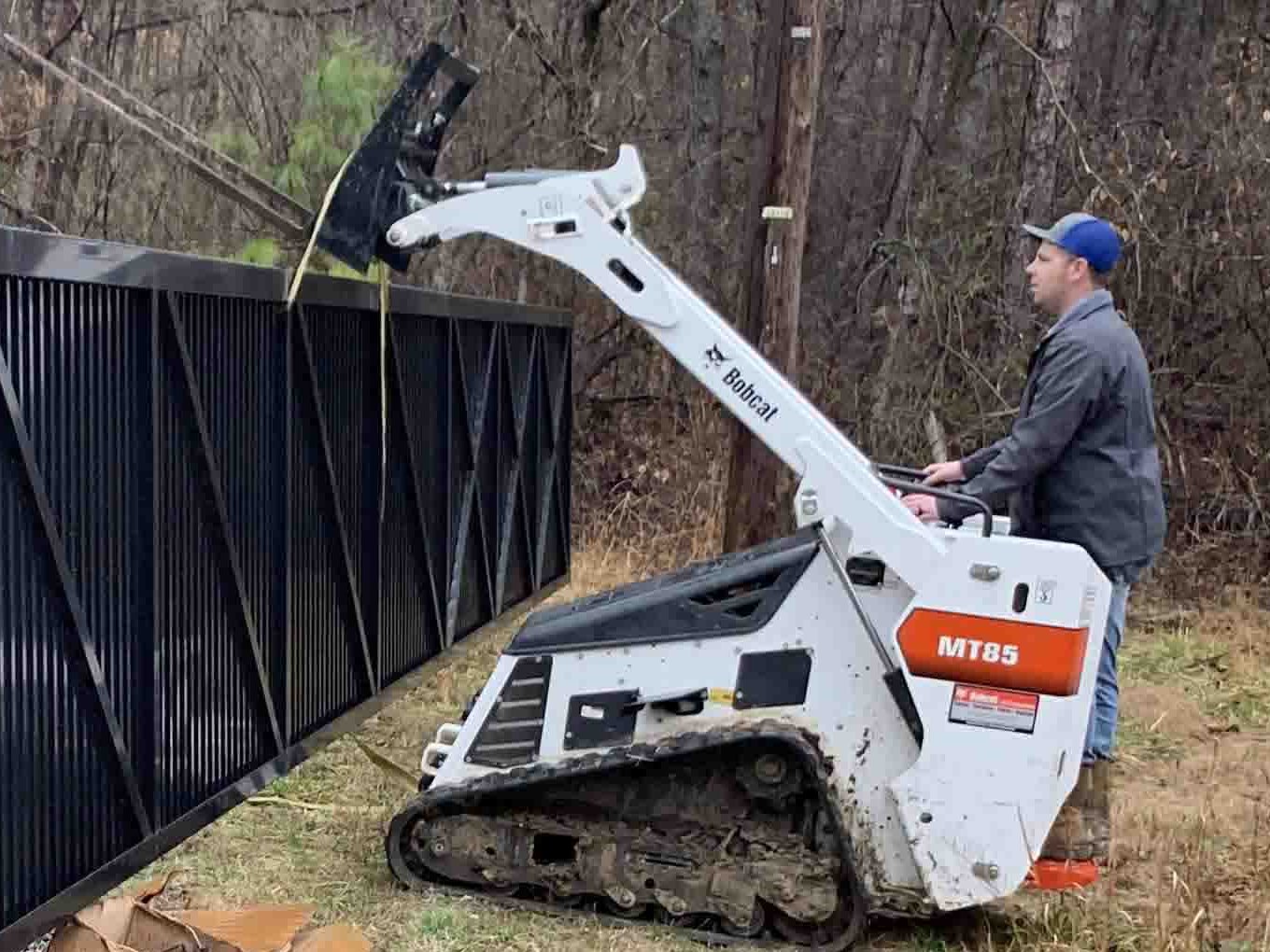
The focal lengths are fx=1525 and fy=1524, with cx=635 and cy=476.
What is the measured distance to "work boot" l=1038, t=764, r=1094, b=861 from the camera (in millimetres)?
5113

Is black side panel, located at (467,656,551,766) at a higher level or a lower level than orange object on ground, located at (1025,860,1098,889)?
higher

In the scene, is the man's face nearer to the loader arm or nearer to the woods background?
the loader arm

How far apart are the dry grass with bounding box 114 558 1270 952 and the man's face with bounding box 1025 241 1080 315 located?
6.90 ft

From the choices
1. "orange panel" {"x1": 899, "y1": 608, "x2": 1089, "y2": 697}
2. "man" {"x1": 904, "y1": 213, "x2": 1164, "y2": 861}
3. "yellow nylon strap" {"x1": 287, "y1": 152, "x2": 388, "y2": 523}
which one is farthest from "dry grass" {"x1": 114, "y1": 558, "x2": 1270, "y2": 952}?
"yellow nylon strap" {"x1": 287, "y1": 152, "x2": 388, "y2": 523}

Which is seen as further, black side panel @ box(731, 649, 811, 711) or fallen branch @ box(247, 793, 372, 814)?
fallen branch @ box(247, 793, 372, 814)

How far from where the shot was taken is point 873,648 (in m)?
5.04

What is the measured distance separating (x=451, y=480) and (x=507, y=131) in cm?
755

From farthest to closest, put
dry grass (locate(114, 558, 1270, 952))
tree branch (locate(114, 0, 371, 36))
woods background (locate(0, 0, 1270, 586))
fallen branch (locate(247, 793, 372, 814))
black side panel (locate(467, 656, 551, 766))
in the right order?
tree branch (locate(114, 0, 371, 36)) → woods background (locate(0, 0, 1270, 586)) → fallen branch (locate(247, 793, 372, 814)) → black side panel (locate(467, 656, 551, 766)) → dry grass (locate(114, 558, 1270, 952))

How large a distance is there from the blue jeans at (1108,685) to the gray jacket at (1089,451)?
12 cm

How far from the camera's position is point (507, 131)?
14.8 metres

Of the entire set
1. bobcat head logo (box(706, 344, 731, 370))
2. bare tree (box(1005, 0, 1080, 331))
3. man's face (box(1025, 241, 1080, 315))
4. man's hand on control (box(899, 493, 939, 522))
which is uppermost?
bare tree (box(1005, 0, 1080, 331))

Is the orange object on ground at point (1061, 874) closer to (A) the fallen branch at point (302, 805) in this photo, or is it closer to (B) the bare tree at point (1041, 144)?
(A) the fallen branch at point (302, 805)

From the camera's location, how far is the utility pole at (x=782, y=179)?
8305mm

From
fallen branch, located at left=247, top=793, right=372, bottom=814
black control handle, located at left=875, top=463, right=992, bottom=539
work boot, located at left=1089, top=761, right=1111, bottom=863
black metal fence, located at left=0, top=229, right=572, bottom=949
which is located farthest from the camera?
fallen branch, located at left=247, top=793, right=372, bottom=814
